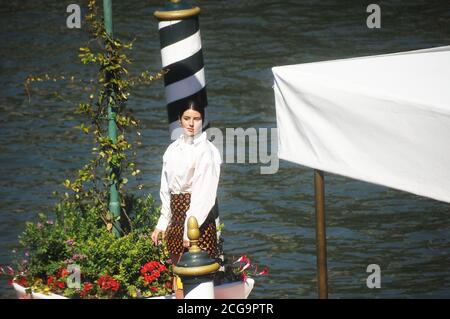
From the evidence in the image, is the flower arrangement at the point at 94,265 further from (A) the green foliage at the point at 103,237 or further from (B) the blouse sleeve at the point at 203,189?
(B) the blouse sleeve at the point at 203,189

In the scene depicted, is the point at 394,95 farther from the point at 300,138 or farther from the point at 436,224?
the point at 436,224

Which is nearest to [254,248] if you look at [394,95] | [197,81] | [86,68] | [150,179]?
[150,179]

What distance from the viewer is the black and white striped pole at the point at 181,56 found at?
864 centimetres

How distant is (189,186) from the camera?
8.43 m

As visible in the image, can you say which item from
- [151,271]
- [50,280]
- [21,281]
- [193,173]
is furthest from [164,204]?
[21,281]

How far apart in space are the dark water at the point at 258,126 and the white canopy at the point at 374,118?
247 centimetres

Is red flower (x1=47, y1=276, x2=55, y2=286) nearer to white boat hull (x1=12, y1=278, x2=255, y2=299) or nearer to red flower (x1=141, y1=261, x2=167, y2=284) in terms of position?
white boat hull (x1=12, y1=278, x2=255, y2=299)

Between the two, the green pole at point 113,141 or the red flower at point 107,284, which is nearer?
the red flower at point 107,284

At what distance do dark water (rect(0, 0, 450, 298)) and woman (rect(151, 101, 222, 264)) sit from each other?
1.32 meters

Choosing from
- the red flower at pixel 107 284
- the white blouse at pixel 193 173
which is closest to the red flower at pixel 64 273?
the red flower at pixel 107 284

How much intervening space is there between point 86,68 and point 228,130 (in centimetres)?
442

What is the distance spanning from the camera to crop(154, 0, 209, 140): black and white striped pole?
340 inches

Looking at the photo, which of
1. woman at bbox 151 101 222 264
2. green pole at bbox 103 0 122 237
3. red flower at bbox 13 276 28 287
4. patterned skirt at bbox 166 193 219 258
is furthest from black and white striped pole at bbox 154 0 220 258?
red flower at bbox 13 276 28 287

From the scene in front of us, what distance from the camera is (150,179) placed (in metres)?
14.8
